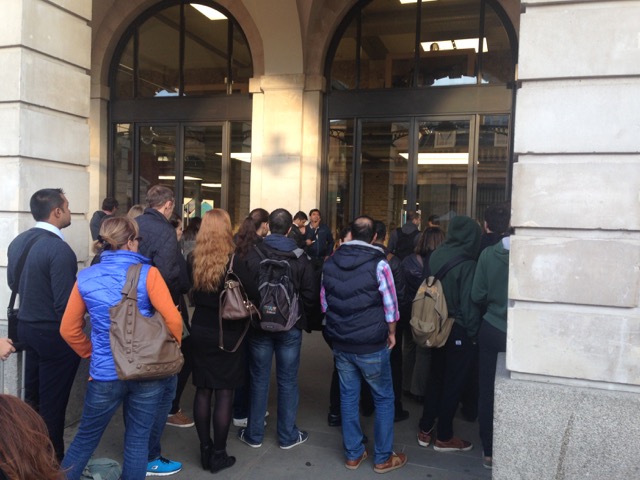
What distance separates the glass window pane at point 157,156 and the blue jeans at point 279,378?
879 cm

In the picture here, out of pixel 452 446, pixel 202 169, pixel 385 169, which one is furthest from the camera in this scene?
pixel 202 169

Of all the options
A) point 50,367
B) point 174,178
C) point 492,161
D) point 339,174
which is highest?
point 492,161

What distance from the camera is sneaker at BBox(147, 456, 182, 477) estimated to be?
170 inches

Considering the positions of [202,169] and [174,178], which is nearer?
[202,169]

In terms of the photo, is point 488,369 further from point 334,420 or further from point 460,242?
point 334,420

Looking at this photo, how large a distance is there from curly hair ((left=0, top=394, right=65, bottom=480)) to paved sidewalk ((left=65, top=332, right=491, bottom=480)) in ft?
10.2

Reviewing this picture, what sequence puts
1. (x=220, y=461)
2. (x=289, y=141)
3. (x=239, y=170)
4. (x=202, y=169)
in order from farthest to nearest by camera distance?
(x=202, y=169) → (x=239, y=170) → (x=289, y=141) → (x=220, y=461)

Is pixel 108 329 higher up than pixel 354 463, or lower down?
higher up

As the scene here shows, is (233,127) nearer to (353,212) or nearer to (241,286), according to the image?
(353,212)

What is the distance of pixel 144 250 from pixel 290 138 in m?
7.15

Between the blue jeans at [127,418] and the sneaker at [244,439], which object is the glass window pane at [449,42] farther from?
the blue jeans at [127,418]

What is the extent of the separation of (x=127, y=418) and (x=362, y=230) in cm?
214

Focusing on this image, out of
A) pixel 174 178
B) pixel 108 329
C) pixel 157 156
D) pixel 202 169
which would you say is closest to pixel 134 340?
pixel 108 329

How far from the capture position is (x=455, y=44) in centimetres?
1093
